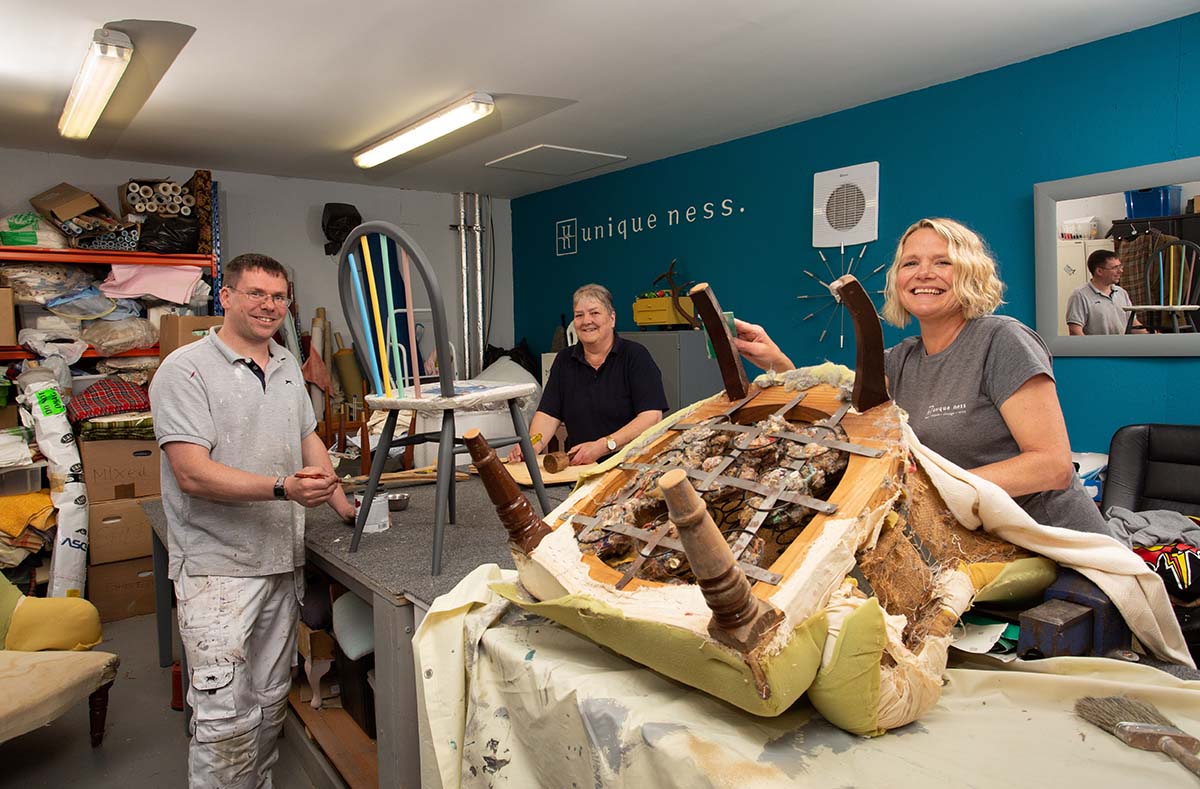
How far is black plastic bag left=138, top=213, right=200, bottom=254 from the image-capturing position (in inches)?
188

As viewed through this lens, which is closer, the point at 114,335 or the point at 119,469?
the point at 119,469

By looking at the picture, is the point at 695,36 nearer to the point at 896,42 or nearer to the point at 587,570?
the point at 896,42

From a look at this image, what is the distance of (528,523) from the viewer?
1190 millimetres

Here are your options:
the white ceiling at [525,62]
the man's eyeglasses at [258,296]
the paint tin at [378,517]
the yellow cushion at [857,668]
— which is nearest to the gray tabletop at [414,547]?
the paint tin at [378,517]

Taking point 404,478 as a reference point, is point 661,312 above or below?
above

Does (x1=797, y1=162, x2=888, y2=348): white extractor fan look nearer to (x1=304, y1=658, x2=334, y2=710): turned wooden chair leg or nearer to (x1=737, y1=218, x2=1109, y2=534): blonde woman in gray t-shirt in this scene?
(x1=737, y1=218, x2=1109, y2=534): blonde woman in gray t-shirt

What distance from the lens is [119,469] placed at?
13.8ft

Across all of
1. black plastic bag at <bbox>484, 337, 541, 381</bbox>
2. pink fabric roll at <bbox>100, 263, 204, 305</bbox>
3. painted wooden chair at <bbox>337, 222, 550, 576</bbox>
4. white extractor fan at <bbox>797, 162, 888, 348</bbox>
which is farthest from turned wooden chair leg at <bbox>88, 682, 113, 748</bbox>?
black plastic bag at <bbox>484, 337, 541, 381</bbox>

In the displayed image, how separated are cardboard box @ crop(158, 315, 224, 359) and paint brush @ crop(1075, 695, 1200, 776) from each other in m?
4.67

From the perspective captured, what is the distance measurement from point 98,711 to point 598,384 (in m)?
2.24

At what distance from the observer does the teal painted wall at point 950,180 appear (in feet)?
10.4

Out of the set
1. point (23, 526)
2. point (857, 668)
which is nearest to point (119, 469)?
point (23, 526)

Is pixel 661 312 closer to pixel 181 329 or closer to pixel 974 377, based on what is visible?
pixel 181 329

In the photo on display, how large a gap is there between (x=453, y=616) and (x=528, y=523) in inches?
10.7
